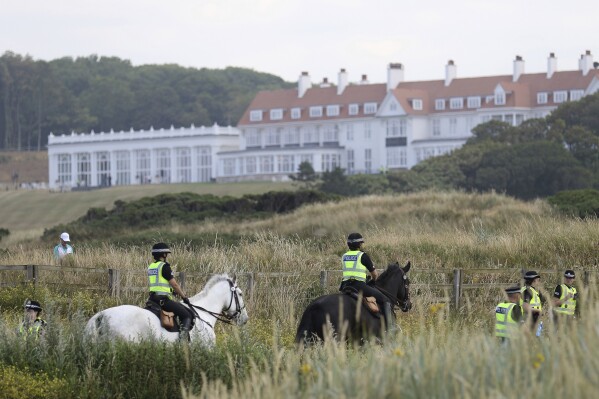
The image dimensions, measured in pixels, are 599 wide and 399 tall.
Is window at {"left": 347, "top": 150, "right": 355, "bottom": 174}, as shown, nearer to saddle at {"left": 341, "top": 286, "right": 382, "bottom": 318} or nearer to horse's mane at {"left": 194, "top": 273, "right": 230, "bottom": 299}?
horse's mane at {"left": 194, "top": 273, "right": 230, "bottom": 299}

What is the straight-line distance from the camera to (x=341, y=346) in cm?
1011

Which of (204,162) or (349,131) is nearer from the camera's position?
(349,131)

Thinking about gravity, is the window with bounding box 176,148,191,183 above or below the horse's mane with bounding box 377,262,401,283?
above

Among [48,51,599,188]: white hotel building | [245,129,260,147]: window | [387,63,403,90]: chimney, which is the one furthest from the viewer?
[245,129,260,147]: window

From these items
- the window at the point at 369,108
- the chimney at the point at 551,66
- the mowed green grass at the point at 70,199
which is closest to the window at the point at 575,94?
the chimney at the point at 551,66

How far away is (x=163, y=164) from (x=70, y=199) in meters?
32.0

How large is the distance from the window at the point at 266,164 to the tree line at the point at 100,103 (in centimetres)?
3122

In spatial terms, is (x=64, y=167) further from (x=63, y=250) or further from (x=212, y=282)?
(x=212, y=282)

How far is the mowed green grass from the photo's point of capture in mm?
86750

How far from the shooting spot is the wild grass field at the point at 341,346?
9617 mm

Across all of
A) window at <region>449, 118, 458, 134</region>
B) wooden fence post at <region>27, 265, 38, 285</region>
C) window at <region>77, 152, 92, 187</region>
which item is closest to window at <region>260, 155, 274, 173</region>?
window at <region>449, 118, 458, 134</region>

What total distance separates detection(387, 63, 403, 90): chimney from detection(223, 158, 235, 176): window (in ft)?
52.7

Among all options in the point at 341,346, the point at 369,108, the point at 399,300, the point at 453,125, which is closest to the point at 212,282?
the point at 399,300

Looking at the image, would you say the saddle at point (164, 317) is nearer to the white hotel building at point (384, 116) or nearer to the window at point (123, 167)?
the white hotel building at point (384, 116)
